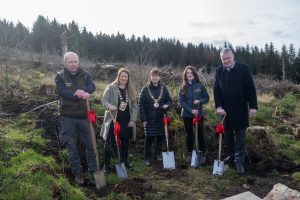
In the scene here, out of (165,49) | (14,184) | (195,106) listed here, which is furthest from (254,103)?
(165,49)

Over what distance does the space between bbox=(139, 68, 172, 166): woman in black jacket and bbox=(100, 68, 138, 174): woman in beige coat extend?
1.58ft

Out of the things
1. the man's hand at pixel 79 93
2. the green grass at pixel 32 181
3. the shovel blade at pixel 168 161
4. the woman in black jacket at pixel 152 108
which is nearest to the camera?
the green grass at pixel 32 181

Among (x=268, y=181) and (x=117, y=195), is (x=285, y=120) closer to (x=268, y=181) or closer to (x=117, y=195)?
(x=268, y=181)

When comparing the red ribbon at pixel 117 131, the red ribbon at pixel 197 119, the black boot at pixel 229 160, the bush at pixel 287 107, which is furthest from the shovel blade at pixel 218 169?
the bush at pixel 287 107

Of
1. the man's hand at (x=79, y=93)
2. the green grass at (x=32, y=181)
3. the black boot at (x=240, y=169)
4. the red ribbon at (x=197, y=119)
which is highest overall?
the man's hand at (x=79, y=93)

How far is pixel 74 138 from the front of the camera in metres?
6.03

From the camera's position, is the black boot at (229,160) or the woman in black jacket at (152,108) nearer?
the black boot at (229,160)

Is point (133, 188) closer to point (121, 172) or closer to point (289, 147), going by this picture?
point (121, 172)

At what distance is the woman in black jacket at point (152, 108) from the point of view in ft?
24.3

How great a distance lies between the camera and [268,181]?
6504 mm

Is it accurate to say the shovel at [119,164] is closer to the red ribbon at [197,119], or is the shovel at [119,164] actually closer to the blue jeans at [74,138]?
the blue jeans at [74,138]

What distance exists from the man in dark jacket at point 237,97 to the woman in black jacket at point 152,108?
1.19m

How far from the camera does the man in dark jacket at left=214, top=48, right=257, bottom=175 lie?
6.63m

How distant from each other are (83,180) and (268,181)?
3.23 meters
